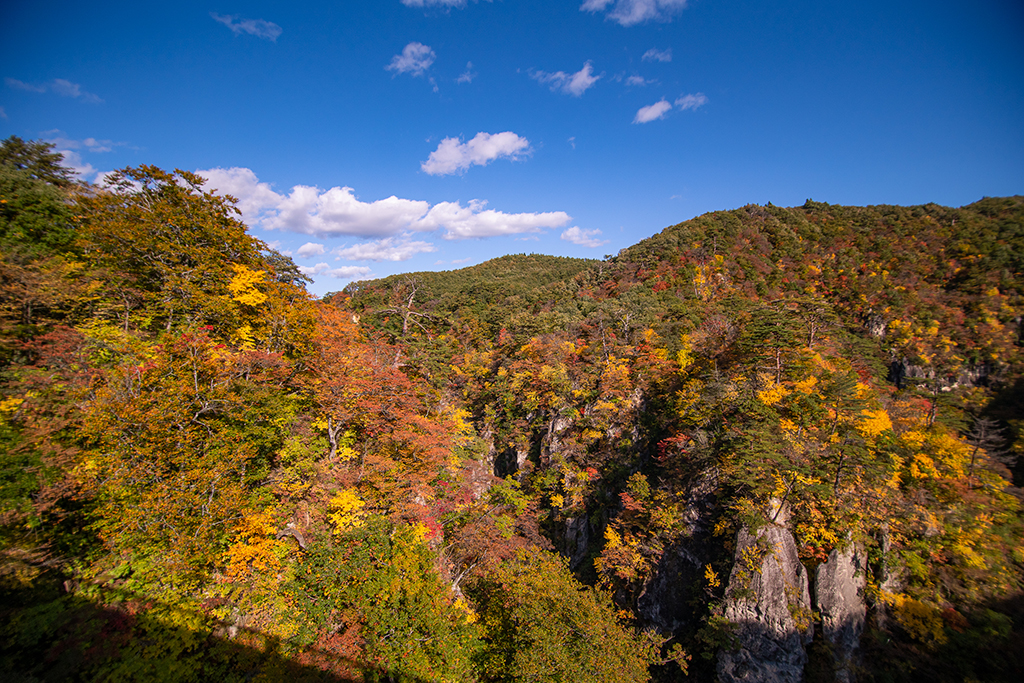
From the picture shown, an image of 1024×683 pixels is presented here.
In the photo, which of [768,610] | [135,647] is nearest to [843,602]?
[768,610]

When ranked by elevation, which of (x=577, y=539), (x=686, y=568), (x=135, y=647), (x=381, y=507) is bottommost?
(x=577, y=539)

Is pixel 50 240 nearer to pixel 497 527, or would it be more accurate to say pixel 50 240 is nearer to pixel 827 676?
pixel 497 527

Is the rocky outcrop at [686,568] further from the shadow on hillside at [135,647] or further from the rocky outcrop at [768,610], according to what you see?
the shadow on hillside at [135,647]

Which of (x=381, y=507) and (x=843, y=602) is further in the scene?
(x=381, y=507)

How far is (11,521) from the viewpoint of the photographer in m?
8.27

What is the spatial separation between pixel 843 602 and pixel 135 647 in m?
23.0

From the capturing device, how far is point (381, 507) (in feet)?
47.3

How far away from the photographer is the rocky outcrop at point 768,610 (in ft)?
41.6

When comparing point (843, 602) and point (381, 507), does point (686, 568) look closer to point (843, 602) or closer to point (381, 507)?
point (843, 602)

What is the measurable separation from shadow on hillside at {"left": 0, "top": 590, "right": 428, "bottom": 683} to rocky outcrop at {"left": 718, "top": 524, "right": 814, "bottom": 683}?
14446 mm

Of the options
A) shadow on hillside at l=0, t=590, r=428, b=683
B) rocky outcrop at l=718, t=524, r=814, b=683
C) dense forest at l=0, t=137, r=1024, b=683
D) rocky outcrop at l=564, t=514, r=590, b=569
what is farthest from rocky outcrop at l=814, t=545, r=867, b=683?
shadow on hillside at l=0, t=590, r=428, b=683

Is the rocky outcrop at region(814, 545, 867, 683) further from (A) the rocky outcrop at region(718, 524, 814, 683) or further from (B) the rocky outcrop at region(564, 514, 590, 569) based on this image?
(B) the rocky outcrop at region(564, 514, 590, 569)

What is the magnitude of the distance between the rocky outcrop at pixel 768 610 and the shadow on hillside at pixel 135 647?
1445 cm

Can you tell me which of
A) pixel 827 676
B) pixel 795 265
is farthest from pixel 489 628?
pixel 795 265
